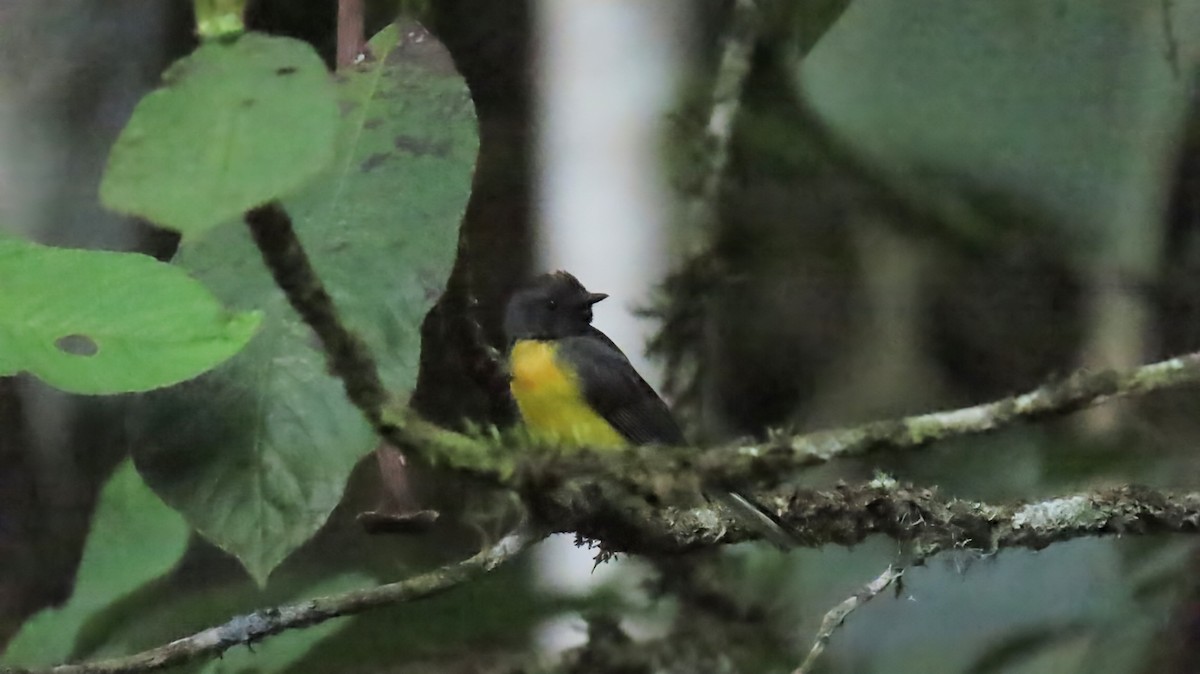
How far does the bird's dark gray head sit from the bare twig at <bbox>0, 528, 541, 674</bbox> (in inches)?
5.2

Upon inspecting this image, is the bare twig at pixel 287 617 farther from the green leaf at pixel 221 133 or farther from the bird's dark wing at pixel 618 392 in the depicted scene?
the green leaf at pixel 221 133

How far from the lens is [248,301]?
542mm

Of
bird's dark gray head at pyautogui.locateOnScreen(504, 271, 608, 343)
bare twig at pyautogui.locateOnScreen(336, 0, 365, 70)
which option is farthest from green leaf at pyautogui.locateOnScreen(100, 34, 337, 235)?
bird's dark gray head at pyautogui.locateOnScreen(504, 271, 608, 343)

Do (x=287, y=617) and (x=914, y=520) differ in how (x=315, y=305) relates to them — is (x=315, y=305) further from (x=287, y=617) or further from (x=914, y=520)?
(x=914, y=520)

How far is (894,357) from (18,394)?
0.55m

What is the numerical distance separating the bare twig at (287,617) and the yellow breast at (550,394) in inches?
3.2

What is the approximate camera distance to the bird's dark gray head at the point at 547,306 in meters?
0.57

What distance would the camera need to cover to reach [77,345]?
0.55 metres

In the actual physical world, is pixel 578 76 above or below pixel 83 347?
above

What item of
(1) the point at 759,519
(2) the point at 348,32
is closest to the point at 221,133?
(2) the point at 348,32

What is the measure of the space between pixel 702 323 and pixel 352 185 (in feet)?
0.75

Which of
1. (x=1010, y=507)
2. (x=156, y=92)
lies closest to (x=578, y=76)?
(x=156, y=92)

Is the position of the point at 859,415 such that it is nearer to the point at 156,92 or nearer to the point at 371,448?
the point at 371,448

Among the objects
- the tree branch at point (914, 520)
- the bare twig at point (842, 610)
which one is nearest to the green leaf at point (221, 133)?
the tree branch at point (914, 520)
